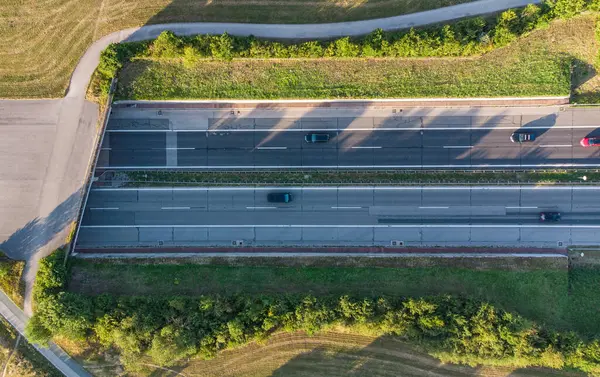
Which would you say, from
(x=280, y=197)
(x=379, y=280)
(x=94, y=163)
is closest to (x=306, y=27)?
(x=280, y=197)

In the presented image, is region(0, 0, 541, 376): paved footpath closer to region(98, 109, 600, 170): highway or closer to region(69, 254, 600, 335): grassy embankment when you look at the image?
region(98, 109, 600, 170): highway

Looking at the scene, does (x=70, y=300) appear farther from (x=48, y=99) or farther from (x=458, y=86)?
(x=458, y=86)

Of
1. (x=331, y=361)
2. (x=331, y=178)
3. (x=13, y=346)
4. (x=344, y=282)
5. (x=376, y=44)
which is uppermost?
(x=376, y=44)

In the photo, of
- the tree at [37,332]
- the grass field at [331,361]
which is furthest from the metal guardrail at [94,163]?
the grass field at [331,361]

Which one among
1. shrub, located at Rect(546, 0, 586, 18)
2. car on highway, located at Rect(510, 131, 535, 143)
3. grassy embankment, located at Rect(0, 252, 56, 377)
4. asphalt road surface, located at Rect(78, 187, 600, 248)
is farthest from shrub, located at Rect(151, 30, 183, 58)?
shrub, located at Rect(546, 0, 586, 18)

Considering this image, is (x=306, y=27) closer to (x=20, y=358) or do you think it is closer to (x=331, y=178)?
(x=331, y=178)

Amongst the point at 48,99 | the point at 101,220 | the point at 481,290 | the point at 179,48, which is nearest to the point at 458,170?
the point at 481,290
